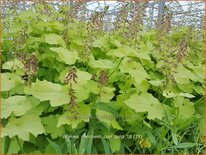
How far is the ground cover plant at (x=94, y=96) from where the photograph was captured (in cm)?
140

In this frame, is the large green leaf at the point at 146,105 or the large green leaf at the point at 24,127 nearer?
the large green leaf at the point at 24,127

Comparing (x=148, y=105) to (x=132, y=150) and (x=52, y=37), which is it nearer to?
(x=132, y=150)

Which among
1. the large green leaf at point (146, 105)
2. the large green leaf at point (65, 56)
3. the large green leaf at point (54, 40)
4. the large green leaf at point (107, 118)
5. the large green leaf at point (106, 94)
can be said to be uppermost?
the large green leaf at point (54, 40)

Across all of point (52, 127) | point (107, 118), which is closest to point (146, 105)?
point (107, 118)

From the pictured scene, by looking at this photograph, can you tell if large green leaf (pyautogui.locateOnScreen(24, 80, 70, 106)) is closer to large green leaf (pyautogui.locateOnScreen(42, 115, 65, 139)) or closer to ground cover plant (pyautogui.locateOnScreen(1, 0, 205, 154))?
ground cover plant (pyautogui.locateOnScreen(1, 0, 205, 154))

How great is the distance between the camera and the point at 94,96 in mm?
1581

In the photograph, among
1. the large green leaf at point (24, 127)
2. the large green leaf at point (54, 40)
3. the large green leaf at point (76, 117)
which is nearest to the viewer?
the large green leaf at point (24, 127)

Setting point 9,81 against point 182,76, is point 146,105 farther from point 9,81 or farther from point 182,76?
point 9,81

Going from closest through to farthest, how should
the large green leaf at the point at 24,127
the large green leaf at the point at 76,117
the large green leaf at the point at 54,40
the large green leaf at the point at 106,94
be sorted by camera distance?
the large green leaf at the point at 24,127 < the large green leaf at the point at 76,117 < the large green leaf at the point at 106,94 < the large green leaf at the point at 54,40

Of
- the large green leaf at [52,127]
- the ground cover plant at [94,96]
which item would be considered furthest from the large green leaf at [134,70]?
the large green leaf at [52,127]

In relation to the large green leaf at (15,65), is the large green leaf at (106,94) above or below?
below

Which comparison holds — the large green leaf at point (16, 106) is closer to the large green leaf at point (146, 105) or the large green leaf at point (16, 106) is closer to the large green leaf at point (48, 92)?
the large green leaf at point (48, 92)

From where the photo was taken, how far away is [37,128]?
4.33 feet

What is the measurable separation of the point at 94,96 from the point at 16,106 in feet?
1.24
